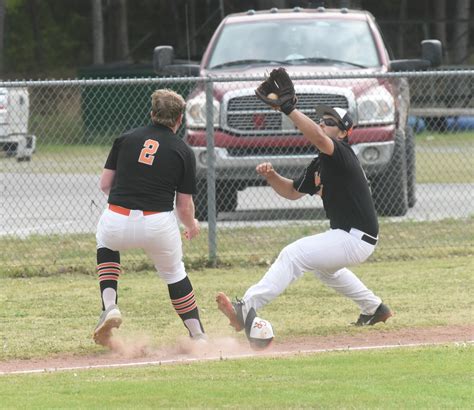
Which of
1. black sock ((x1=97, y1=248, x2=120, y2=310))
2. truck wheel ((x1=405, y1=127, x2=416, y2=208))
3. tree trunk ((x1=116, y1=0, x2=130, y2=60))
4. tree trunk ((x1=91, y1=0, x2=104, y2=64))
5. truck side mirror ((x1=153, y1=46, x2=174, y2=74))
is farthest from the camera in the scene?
tree trunk ((x1=116, y1=0, x2=130, y2=60))

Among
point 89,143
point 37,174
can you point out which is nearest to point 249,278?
point 37,174

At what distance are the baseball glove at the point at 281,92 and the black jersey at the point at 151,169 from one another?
666mm

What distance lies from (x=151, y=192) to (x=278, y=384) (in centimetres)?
172

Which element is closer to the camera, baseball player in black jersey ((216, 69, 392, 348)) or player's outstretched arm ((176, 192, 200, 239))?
player's outstretched arm ((176, 192, 200, 239))

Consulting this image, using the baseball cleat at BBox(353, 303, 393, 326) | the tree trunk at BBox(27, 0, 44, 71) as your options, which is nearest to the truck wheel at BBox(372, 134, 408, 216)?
the baseball cleat at BBox(353, 303, 393, 326)

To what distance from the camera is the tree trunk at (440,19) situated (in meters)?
37.8

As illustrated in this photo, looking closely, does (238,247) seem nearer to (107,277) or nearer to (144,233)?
(107,277)

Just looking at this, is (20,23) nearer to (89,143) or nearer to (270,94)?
(89,143)

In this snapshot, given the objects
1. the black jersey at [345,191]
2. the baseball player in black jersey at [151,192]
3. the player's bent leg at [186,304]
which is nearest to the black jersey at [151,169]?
the baseball player in black jersey at [151,192]

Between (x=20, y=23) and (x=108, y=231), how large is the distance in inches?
1364

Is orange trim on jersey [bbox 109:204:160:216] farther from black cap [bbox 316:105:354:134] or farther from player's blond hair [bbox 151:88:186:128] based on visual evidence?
black cap [bbox 316:105:354:134]

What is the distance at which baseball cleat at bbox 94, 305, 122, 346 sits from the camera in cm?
802

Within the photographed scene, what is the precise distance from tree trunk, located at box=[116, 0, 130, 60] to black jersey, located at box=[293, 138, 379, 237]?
2937 centimetres

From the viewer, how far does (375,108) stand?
13.4m
